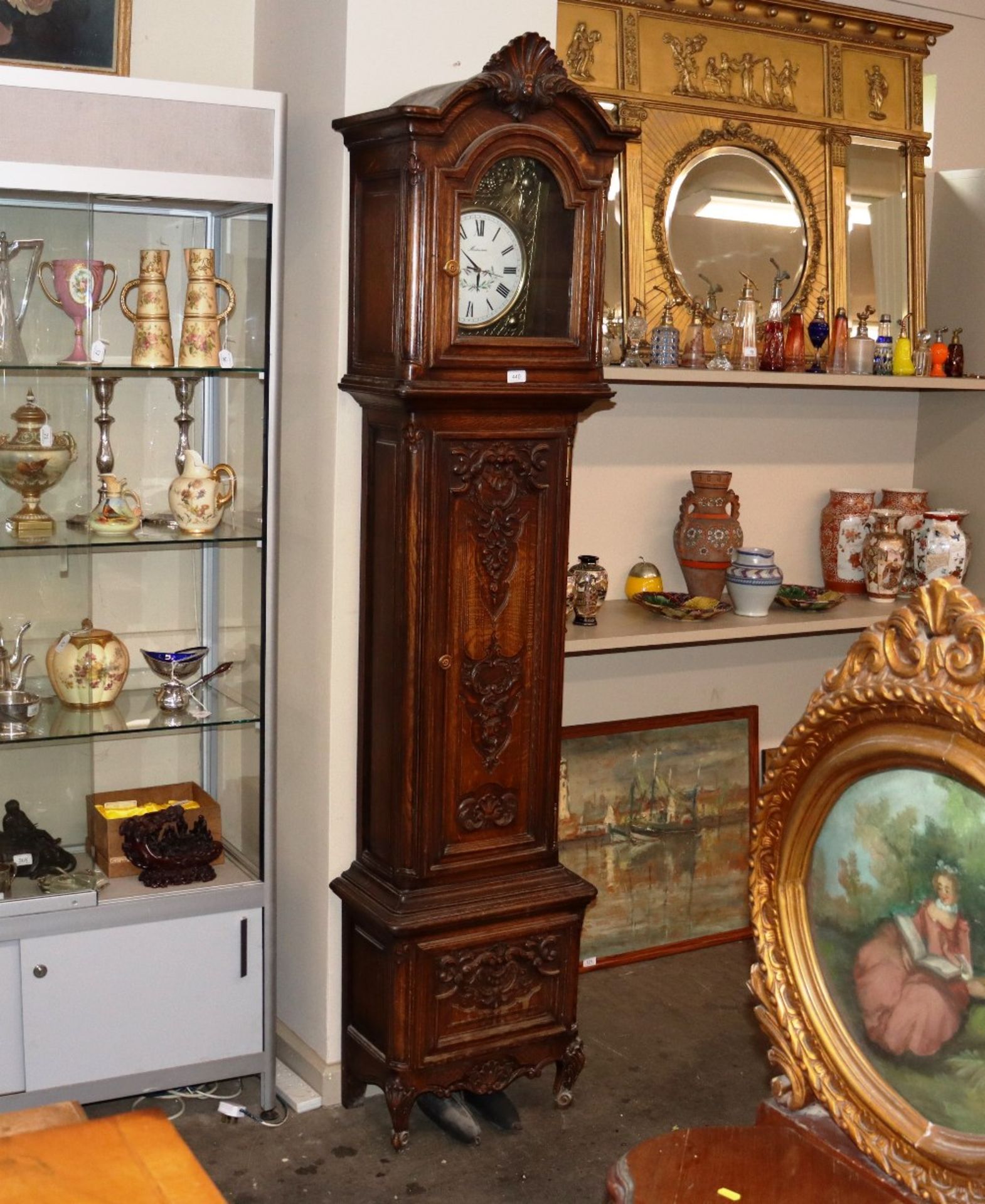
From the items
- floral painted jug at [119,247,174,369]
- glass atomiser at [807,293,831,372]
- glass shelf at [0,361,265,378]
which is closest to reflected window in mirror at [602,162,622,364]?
glass atomiser at [807,293,831,372]

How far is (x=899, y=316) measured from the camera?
4078 millimetres

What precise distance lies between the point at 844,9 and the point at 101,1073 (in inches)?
128

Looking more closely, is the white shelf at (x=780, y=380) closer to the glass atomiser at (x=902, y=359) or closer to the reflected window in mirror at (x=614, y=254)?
the glass atomiser at (x=902, y=359)

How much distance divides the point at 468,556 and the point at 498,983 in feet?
2.97

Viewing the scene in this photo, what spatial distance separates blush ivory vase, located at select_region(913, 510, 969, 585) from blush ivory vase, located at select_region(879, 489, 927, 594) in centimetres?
3

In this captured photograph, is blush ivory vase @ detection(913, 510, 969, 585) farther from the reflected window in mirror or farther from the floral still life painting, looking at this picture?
the floral still life painting

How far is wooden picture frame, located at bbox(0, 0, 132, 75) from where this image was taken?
2.84 meters

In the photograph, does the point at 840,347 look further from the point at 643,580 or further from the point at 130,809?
the point at 130,809

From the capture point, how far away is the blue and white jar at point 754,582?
12.2 feet

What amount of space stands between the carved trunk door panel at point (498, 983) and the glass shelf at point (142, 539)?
94 centimetres

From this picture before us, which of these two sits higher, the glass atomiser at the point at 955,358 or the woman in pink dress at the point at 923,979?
the glass atomiser at the point at 955,358

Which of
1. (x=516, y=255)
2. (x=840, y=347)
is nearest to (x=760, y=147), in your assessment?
(x=840, y=347)

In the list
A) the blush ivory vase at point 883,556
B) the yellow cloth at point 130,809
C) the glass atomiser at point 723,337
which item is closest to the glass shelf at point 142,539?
the yellow cloth at point 130,809

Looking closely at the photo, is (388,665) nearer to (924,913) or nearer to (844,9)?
(924,913)
